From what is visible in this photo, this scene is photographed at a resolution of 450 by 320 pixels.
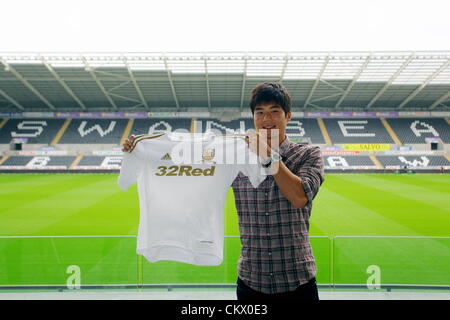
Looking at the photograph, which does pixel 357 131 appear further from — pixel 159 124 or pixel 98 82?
pixel 98 82

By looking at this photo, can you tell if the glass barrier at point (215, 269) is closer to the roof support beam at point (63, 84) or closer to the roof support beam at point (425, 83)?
the roof support beam at point (63, 84)

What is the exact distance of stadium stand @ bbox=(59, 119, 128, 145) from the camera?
32.1 metres

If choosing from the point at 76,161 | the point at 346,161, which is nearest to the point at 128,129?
the point at 76,161

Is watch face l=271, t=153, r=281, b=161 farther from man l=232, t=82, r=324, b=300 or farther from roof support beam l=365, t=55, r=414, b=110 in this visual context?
roof support beam l=365, t=55, r=414, b=110

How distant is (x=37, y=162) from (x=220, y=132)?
19.0 m

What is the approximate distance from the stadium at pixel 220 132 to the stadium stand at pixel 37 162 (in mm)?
182

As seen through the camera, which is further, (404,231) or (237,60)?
(237,60)

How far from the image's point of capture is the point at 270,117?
6.17ft

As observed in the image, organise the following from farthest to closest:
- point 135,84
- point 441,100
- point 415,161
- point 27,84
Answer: point 441,100 < point 415,161 < point 135,84 < point 27,84

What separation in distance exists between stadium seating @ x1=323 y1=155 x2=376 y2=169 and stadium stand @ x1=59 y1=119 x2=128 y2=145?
2303cm

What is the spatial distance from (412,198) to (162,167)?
14.6 m
